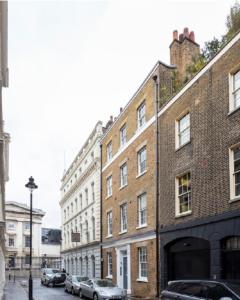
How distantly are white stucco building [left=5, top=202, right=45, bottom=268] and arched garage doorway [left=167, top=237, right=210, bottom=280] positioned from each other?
77734 millimetres

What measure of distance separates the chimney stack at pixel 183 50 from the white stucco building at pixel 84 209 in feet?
43.0

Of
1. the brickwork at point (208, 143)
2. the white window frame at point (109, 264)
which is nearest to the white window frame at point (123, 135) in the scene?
the white window frame at point (109, 264)

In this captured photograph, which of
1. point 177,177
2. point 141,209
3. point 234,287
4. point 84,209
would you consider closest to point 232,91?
point 177,177

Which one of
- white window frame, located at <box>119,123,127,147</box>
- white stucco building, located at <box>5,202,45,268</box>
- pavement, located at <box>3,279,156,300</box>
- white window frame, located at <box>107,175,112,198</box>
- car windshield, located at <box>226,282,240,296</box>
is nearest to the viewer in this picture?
car windshield, located at <box>226,282,240,296</box>

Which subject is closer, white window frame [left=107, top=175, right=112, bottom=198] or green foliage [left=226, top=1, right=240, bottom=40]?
green foliage [left=226, top=1, right=240, bottom=40]

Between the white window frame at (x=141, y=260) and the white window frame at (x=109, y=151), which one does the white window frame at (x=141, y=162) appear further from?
the white window frame at (x=109, y=151)

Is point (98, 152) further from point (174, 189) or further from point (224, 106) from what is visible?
point (224, 106)

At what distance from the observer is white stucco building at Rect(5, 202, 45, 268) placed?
9894 cm

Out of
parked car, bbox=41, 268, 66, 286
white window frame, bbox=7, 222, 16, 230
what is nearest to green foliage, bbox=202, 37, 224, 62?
parked car, bbox=41, 268, 66, 286

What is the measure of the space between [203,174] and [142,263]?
9353 mm

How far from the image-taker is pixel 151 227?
26.6 meters

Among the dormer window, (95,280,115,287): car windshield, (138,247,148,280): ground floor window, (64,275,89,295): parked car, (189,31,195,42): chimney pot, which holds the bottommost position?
(64,275,89,295): parked car

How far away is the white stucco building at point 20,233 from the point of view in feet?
325

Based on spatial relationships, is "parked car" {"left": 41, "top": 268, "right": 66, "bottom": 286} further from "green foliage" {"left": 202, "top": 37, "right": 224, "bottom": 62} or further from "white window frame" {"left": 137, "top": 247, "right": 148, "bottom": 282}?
"green foliage" {"left": 202, "top": 37, "right": 224, "bottom": 62}
